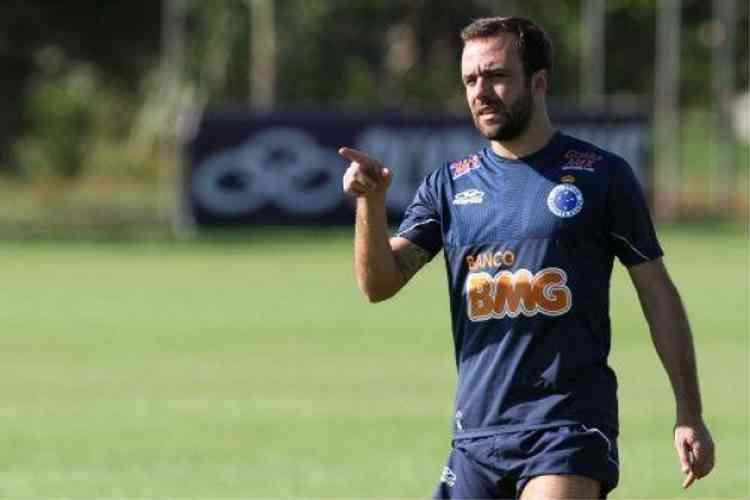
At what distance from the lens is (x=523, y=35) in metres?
6.32

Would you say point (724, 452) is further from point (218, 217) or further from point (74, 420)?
point (218, 217)

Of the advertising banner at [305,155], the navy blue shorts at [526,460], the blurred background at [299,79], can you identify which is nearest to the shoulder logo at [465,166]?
the navy blue shorts at [526,460]

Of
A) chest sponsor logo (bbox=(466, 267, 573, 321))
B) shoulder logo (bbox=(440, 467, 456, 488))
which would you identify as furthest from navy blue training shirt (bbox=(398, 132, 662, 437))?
shoulder logo (bbox=(440, 467, 456, 488))

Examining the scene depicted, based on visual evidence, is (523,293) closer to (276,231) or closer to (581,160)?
(581,160)

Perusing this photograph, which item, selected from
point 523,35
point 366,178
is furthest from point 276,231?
point 366,178

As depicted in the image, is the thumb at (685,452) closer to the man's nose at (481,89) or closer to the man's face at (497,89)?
the man's face at (497,89)

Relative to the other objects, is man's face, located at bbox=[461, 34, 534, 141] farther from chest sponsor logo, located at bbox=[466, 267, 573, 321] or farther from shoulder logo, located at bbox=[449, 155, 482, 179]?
chest sponsor logo, located at bbox=[466, 267, 573, 321]

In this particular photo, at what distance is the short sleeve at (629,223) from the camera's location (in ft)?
20.7

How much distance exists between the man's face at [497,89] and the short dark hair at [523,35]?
0.03m

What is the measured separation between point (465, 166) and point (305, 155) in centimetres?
2863

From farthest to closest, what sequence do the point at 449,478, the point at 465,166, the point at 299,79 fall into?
the point at 299,79
the point at 465,166
the point at 449,478

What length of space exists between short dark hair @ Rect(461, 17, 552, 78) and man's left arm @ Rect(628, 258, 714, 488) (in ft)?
2.24

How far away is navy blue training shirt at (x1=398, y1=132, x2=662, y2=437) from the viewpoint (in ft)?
20.6

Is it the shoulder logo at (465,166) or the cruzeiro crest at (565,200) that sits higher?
the shoulder logo at (465,166)
